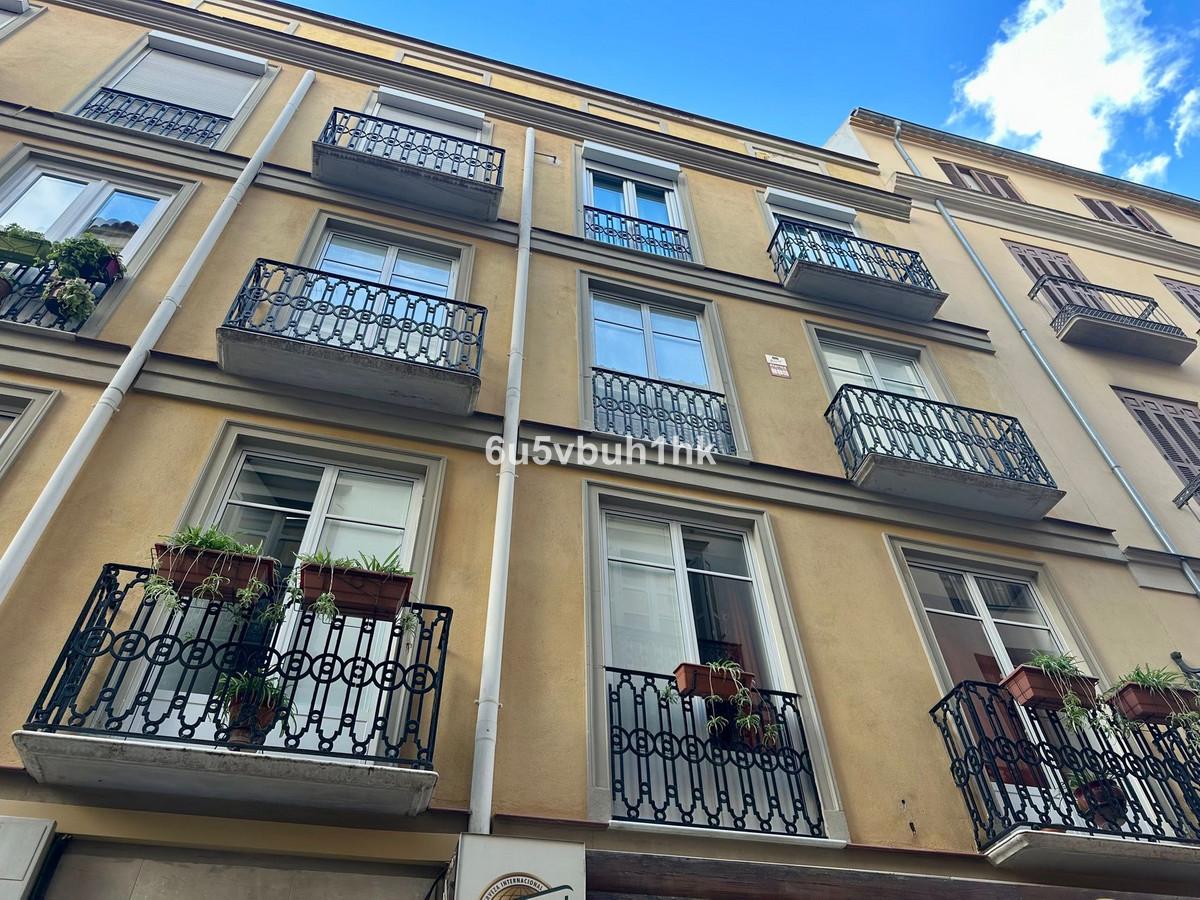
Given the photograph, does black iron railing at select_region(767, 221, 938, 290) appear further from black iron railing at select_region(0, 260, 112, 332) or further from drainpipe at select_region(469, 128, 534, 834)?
black iron railing at select_region(0, 260, 112, 332)

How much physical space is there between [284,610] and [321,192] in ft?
19.8

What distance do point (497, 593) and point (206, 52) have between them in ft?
32.3

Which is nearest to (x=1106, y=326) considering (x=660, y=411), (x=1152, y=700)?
(x=1152, y=700)

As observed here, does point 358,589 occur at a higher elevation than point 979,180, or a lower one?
lower

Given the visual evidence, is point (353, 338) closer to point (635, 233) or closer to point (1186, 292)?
point (635, 233)

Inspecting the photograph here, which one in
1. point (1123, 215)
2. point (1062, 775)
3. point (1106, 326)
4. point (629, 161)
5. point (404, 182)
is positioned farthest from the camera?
point (1123, 215)

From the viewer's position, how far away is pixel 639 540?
727 cm

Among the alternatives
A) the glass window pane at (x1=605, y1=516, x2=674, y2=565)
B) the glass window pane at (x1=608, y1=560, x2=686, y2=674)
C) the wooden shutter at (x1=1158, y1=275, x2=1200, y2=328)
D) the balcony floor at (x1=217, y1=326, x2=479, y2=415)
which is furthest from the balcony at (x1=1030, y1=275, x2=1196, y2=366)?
the balcony floor at (x1=217, y1=326, x2=479, y2=415)

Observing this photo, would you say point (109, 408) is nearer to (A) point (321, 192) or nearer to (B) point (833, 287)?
(A) point (321, 192)

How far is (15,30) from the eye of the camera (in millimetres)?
10164

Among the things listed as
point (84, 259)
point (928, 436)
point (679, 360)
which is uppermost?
point (679, 360)

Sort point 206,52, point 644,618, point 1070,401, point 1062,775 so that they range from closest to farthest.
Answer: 1. point 1062,775
2. point 644,618
3. point 1070,401
4. point 206,52

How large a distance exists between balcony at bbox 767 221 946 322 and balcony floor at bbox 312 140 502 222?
413cm

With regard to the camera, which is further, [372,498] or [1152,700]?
[372,498]
